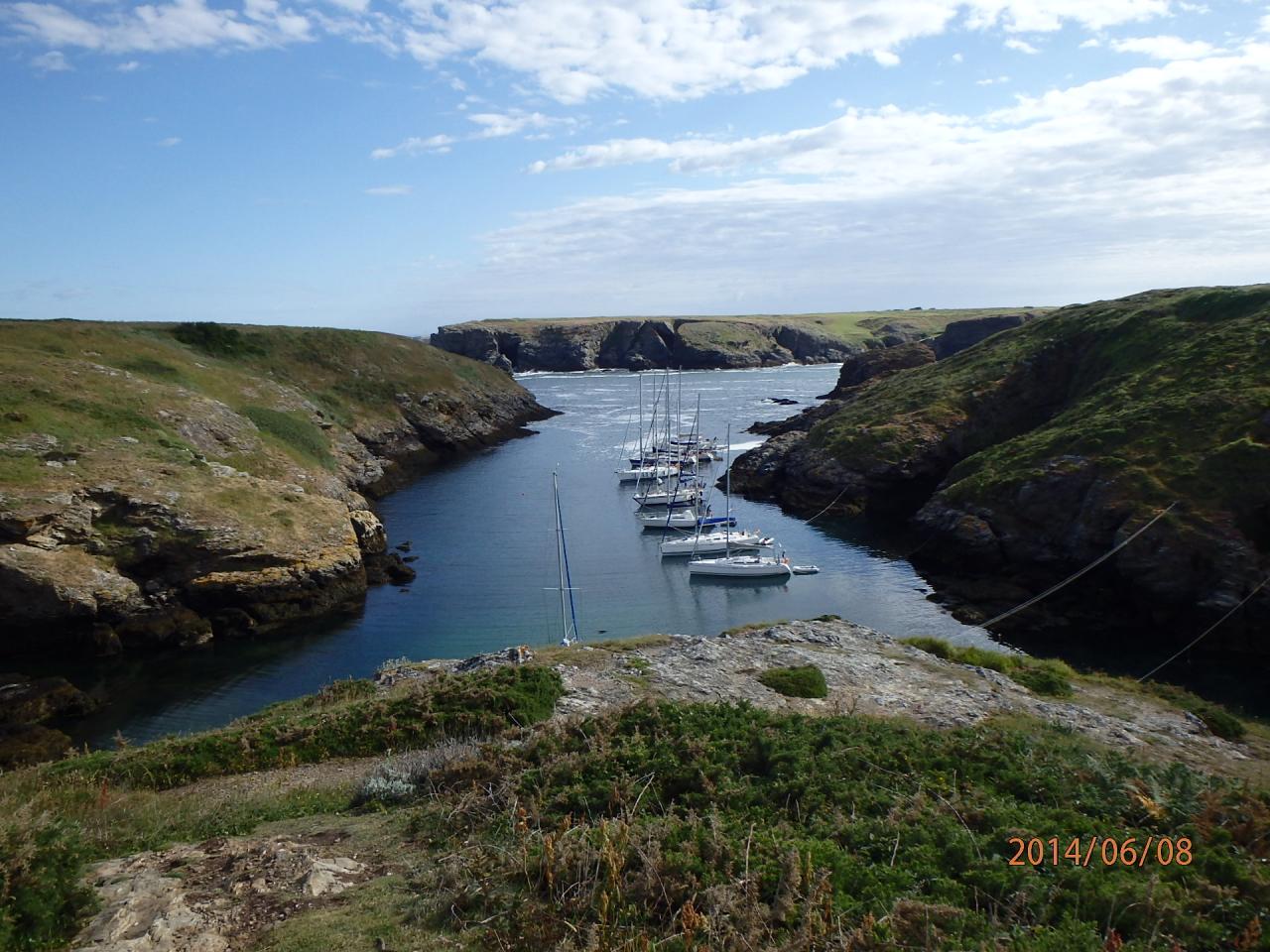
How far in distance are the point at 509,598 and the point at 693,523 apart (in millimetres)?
21072

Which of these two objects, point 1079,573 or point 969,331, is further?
point 969,331

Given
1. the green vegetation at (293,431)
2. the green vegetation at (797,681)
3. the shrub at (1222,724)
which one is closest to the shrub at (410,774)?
the green vegetation at (797,681)

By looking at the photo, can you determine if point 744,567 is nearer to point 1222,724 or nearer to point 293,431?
point 1222,724

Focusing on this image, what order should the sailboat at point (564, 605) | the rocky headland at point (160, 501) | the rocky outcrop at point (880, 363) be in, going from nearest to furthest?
the rocky headland at point (160, 501)
the sailboat at point (564, 605)
the rocky outcrop at point (880, 363)

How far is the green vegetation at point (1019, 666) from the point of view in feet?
86.3

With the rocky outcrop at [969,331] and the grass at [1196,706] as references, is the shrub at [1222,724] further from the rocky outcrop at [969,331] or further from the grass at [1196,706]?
the rocky outcrop at [969,331]

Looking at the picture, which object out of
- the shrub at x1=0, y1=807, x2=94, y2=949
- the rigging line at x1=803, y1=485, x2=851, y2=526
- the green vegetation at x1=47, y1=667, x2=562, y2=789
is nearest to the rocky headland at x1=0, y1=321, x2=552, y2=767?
the green vegetation at x1=47, y1=667, x2=562, y2=789

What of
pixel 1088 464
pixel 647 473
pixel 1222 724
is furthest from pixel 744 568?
pixel 647 473

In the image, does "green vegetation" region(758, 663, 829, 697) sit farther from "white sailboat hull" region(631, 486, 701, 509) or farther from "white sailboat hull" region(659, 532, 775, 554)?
"white sailboat hull" region(631, 486, 701, 509)

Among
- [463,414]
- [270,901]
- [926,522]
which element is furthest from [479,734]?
[463,414]

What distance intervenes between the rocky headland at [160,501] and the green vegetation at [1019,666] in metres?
31.0

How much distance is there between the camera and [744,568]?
168 ft

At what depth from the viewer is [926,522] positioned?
181 ft
